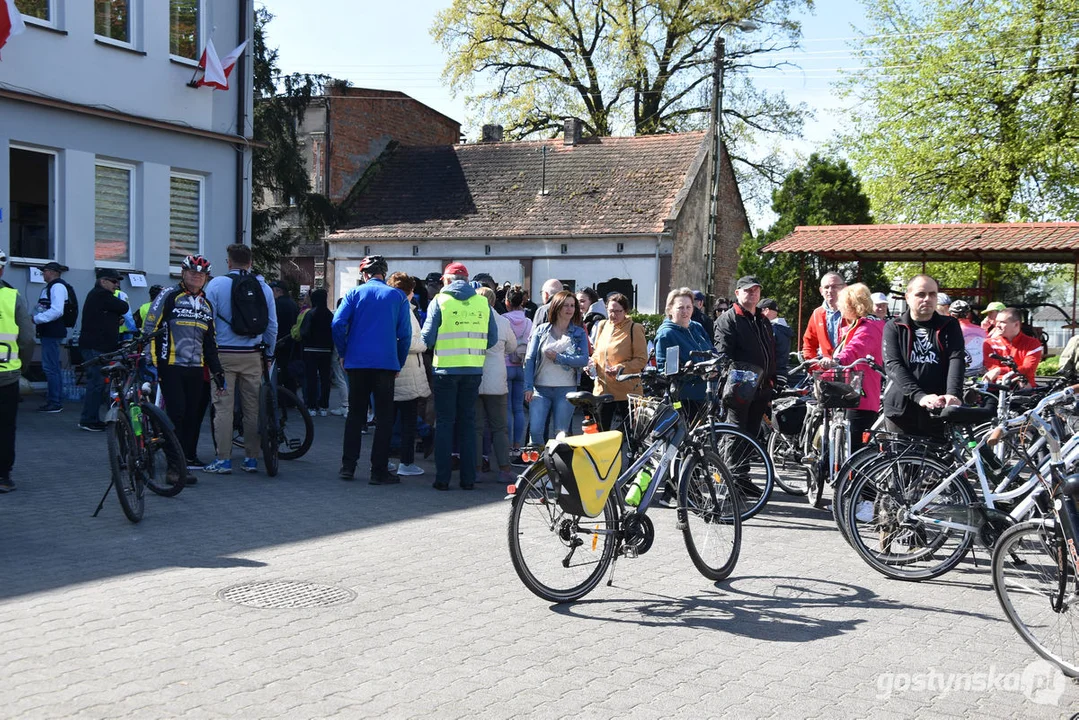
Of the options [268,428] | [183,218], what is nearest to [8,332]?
[268,428]

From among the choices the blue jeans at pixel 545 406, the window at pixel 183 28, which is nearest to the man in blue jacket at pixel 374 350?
the blue jeans at pixel 545 406

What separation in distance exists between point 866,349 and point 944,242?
52.5 feet

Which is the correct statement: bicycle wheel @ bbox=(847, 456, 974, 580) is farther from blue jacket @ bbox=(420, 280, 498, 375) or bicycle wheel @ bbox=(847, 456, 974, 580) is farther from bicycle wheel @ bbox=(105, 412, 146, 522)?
bicycle wheel @ bbox=(105, 412, 146, 522)

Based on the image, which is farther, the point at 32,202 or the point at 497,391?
the point at 32,202

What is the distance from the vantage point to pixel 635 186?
34281 millimetres

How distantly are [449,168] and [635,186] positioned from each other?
6.98 m

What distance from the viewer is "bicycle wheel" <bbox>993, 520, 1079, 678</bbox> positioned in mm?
5051

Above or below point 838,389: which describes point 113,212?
above

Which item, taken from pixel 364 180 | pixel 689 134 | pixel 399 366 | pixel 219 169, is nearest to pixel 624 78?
pixel 689 134

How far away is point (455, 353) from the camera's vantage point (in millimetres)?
9922

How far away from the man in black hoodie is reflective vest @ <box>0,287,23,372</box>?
6.59 metres

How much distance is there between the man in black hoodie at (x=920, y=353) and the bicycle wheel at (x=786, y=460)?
3.27 meters

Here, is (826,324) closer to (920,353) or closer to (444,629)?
(920,353)

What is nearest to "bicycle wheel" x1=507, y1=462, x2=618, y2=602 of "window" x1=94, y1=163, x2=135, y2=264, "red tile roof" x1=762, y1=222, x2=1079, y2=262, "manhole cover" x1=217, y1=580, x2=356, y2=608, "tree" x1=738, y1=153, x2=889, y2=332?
"manhole cover" x1=217, y1=580, x2=356, y2=608
